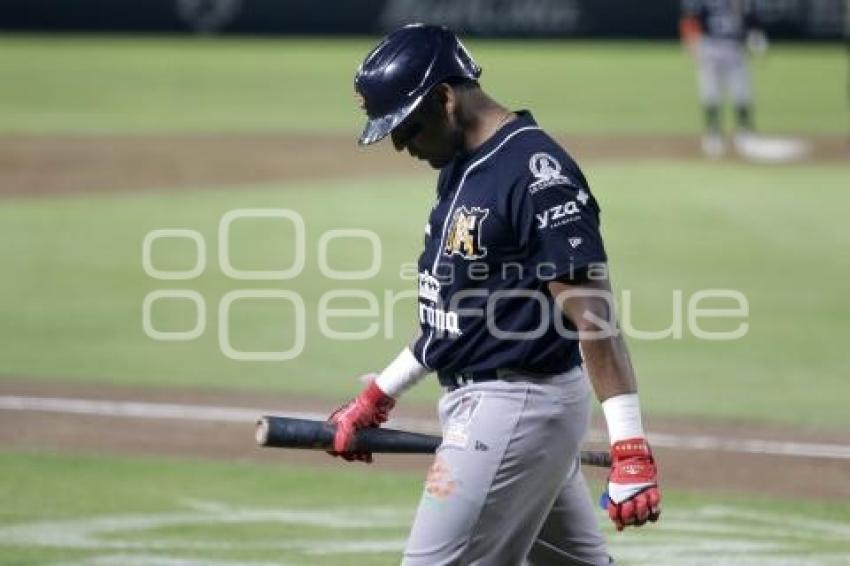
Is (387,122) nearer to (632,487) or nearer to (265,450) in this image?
(632,487)

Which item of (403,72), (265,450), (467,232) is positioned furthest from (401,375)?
(265,450)

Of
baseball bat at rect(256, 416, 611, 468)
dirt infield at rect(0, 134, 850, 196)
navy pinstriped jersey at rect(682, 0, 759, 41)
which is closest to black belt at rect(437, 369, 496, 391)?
baseball bat at rect(256, 416, 611, 468)

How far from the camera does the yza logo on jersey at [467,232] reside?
5.98 metres

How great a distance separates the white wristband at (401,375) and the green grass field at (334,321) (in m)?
2.19

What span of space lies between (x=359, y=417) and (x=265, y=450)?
4.57 m

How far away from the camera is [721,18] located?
24438 mm

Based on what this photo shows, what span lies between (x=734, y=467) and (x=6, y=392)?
4.58 m

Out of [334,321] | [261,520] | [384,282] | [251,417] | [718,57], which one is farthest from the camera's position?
[718,57]

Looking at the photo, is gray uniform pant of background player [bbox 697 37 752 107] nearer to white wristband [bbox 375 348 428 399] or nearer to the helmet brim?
white wristband [bbox 375 348 428 399]

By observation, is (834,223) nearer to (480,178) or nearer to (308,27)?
(480,178)

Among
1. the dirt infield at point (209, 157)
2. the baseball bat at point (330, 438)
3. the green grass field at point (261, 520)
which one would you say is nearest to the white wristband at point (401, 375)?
the baseball bat at point (330, 438)

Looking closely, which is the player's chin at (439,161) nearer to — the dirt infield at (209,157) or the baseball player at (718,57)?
the dirt infield at (209,157)

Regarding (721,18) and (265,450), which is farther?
(721,18)

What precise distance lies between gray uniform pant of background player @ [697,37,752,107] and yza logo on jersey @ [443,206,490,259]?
18.7m
